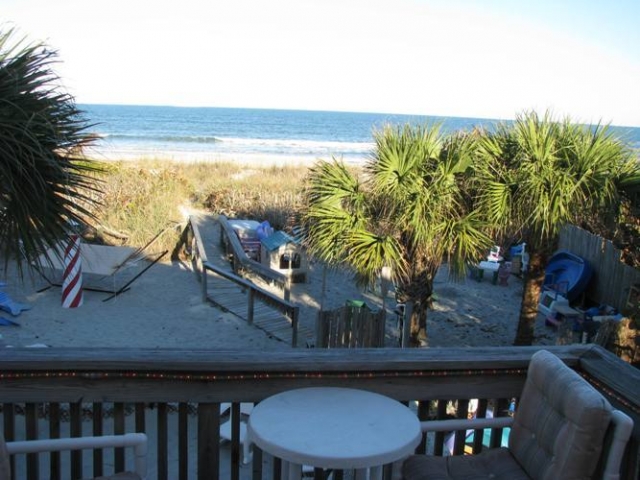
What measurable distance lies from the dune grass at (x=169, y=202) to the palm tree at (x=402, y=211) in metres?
3.39

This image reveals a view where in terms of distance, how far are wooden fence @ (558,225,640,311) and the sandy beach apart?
1.39 m

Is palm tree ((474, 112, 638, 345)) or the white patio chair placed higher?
palm tree ((474, 112, 638, 345))

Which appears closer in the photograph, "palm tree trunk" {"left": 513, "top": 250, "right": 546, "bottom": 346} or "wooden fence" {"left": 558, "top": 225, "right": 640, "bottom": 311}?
"palm tree trunk" {"left": 513, "top": 250, "right": 546, "bottom": 346}

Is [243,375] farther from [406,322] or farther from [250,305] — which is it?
[250,305]

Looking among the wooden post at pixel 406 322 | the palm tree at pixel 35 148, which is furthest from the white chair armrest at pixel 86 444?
the wooden post at pixel 406 322

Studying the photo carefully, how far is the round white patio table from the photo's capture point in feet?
6.12

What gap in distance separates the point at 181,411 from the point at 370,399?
27.8 inches

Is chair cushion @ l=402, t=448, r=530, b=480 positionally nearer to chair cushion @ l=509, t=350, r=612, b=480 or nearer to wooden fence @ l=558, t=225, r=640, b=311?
chair cushion @ l=509, t=350, r=612, b=480

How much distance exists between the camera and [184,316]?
30.8 feet

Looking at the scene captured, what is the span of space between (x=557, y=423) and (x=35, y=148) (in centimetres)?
244

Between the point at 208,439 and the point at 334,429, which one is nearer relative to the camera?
the point at 334,429

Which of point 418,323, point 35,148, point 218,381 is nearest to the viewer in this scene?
point 218,381

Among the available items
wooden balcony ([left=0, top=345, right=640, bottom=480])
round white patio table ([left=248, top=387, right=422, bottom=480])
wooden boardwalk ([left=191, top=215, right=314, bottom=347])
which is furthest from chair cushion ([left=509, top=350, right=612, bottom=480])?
wooden boardwalk ([left=191, top=215, right=314, bottom=347])

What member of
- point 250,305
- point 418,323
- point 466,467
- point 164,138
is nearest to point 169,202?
point 250,305
